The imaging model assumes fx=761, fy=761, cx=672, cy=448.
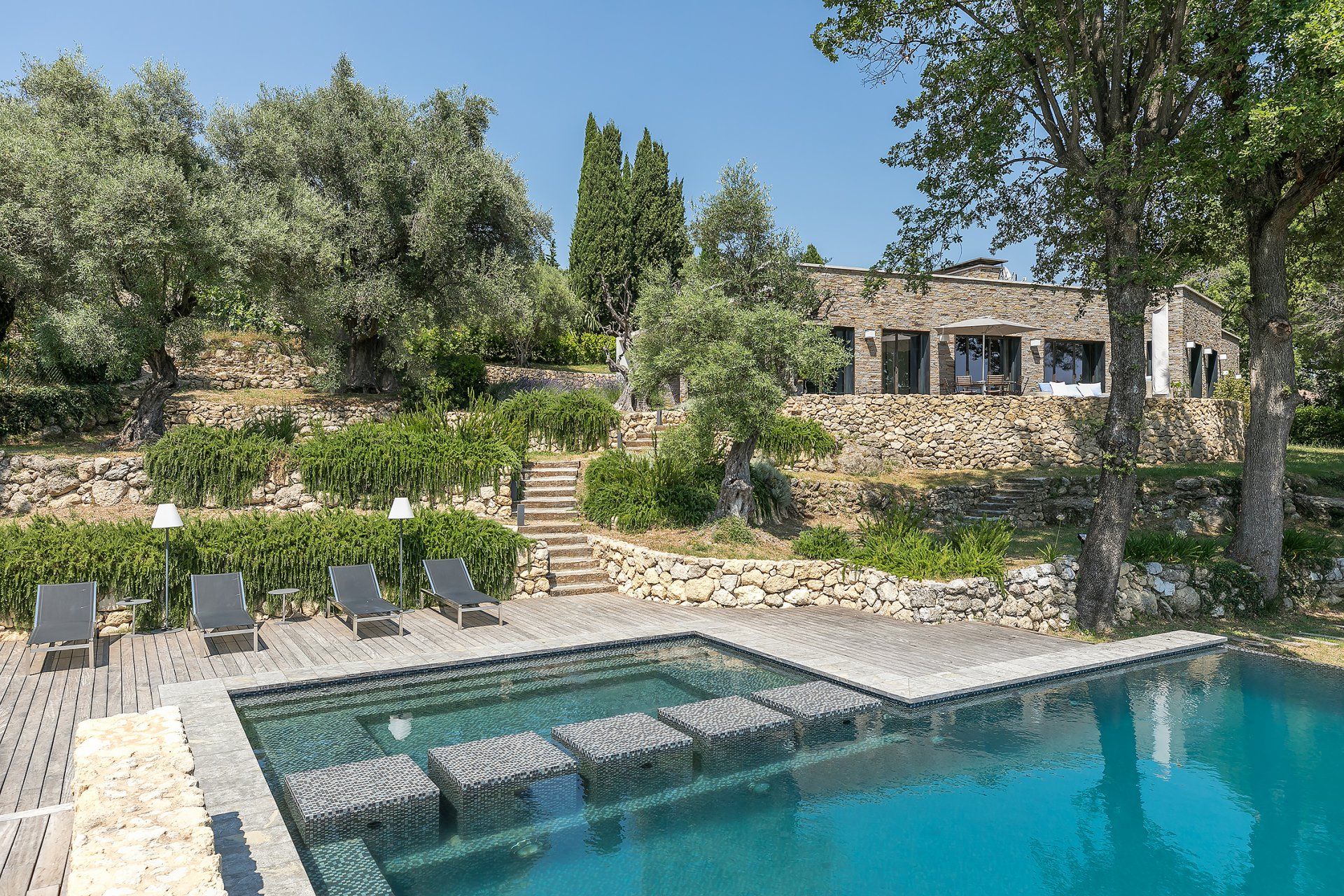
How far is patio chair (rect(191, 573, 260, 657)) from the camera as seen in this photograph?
8.66 meters

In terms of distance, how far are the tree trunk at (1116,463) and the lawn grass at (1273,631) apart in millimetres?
383

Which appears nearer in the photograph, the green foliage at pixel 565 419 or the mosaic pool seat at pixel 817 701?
the mosaic pool seat at pixel 817 701

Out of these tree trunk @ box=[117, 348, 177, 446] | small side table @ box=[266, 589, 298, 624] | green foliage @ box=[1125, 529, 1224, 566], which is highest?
tree trunk @ box=[117, 348, 177, 446]

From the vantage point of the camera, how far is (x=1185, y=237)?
42.1 feet

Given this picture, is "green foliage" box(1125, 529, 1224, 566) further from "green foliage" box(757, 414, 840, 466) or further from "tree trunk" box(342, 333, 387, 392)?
"tree trunk" box(342, 333, 387, 392)

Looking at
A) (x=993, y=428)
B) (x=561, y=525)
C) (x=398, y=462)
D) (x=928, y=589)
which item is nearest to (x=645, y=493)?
(x=561, y=525)

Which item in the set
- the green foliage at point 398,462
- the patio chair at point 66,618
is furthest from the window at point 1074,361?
the patio chair at point 66,618

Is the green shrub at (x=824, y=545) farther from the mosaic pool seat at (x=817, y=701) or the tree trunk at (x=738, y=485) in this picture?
the mosaic pool seat at (x=817, y=701)

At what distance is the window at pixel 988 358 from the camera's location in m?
23.8

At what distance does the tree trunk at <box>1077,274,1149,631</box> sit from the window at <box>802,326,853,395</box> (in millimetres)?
11382

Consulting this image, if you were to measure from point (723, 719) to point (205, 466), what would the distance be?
32.8 ft

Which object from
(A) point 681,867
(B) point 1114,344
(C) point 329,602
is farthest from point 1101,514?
(C) point 329,602

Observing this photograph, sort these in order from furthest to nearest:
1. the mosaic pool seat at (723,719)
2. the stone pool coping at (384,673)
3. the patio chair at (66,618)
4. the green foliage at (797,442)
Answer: the green foliage at (797,442) → the patio chair at (66,618) → the mosaic pool seat at (723,719) → the stone pool coping at (384,673)

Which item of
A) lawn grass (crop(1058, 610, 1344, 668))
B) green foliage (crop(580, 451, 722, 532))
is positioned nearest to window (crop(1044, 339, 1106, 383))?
lawn grass (crop(1058, 610, 1344, 668))
